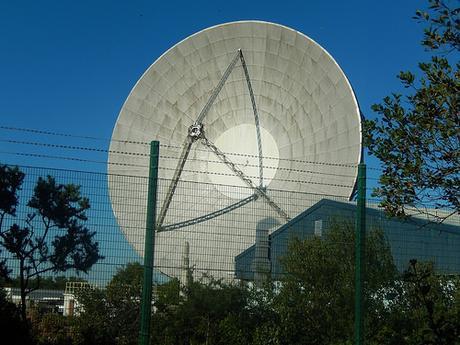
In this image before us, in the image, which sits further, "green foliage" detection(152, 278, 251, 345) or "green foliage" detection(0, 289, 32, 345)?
"green foliage" detection(152, 278, 251, 345)

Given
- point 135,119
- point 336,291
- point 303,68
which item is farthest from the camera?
point 135,119

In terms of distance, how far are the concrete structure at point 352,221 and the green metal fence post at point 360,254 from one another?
407 millimetres

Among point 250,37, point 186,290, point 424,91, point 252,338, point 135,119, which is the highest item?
point 250,37

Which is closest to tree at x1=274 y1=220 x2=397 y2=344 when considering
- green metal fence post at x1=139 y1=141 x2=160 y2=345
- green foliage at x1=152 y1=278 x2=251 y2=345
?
green foliage at x1=152 y1=278 x2=251 y2=345

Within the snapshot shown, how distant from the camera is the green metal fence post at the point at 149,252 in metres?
8.39

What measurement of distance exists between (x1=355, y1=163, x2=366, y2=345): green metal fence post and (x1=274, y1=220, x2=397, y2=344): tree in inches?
11.7

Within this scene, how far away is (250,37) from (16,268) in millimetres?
20345

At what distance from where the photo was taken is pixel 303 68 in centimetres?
2548

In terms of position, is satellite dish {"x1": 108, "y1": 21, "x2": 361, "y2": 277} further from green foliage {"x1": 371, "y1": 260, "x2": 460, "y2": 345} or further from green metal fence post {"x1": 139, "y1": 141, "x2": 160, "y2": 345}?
green metal fence post {"x1": 139, "y1": 141, "x2": 160, "y2": 345}

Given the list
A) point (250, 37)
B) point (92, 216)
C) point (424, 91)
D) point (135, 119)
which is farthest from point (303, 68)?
point (424, 91)

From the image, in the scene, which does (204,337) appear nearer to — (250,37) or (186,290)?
(186,290)

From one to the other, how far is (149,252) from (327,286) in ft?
9.42

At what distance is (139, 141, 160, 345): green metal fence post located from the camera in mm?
8391

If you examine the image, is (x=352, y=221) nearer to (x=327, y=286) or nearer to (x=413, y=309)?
(x=327, y=286)
